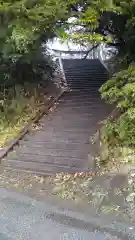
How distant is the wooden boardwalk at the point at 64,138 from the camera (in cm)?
859

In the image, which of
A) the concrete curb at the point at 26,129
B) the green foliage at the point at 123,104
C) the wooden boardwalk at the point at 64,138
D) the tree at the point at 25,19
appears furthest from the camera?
the concrete curb at the point at 26,129

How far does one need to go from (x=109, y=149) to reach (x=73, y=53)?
12.0m

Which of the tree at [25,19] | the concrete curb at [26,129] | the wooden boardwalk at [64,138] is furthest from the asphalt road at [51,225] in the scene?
the tree at [25,19]

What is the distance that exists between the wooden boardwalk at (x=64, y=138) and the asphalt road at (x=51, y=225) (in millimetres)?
2142

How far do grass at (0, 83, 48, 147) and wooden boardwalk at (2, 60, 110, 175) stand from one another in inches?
28.1

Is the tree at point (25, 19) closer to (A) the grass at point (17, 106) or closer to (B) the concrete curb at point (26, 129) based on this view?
(B) the concrete curb at point (26, 129)

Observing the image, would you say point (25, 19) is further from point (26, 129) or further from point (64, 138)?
point (26, 129)

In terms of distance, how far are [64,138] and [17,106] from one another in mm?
3420

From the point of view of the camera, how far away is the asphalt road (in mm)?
4770

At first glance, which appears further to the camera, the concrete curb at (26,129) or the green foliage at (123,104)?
the concrete curb at (26,129)

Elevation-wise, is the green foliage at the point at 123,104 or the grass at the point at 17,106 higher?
the green foliage at the point at 123,104

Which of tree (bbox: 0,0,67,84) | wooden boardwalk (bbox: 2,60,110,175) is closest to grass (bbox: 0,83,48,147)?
wooden boardwalk (bbox: 2,60,110,175)

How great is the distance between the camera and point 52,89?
13688 millimetres

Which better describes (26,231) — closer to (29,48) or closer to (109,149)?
(109,149)
